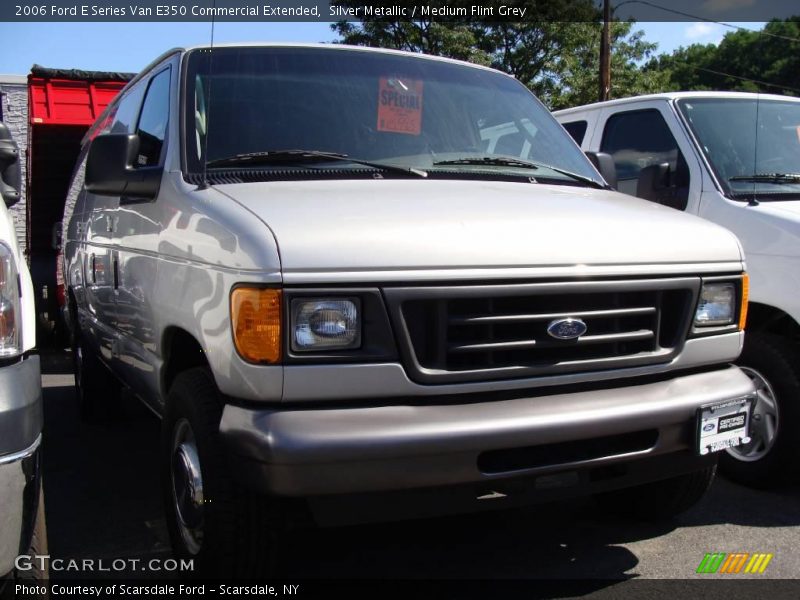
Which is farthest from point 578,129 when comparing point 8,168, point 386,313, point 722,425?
point 386,313

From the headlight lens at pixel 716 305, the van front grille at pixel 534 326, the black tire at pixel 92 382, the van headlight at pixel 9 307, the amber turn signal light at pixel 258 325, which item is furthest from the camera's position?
the black tire at pixel 92 382

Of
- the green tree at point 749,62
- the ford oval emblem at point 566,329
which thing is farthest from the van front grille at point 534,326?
the green tree at point 749,62

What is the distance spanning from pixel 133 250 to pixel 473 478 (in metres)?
1.95

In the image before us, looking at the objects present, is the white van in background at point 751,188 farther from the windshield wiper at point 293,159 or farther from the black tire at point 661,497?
the windshield wiper at point 293,159

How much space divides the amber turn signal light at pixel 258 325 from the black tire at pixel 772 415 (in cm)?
267

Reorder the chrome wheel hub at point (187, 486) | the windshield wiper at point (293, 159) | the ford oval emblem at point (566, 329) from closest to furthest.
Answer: the ford oval emblem at point (566, 329) < the chrome wheel hub at point (187, 486) < the windshield wiper at point (293, 159)

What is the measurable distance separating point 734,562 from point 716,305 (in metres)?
1.11

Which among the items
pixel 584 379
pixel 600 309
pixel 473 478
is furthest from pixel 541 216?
pixel 473 478

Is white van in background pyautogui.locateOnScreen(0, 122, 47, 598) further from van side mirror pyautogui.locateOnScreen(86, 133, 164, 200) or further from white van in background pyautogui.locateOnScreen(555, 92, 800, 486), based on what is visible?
white van in background pyautogui.locateOnScreen(555, 92, 800, 486)

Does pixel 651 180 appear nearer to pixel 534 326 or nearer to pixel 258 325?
pixel 534 326

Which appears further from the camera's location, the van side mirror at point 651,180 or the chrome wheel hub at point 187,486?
the van side mirror at point 651,180

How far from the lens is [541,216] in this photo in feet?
9.29

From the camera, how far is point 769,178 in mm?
4543

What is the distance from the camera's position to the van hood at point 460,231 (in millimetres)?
2447
